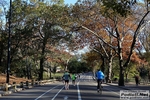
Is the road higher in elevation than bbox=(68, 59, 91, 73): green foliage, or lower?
lower

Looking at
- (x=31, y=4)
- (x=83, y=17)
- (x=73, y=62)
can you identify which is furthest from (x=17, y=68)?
(x=73, y=62)

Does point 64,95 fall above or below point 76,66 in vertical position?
below

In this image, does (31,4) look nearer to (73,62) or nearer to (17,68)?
(17,68)

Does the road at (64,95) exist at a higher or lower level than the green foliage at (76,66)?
lower

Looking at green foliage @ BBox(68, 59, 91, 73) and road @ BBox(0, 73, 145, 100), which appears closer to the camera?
road @ BBox(0, 73, 145, 100)

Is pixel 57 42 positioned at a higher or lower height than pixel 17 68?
higher

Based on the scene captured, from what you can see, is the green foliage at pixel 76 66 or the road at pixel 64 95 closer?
the road at pixel 64 95

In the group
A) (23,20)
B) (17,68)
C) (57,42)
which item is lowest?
(17,68)

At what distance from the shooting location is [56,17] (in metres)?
43.2

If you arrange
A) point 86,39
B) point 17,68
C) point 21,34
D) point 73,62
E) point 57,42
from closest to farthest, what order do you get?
point 21,34
point 57,42
point 86,39
point 17,68
point 73,62

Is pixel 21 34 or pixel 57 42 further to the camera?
pixel 57 42

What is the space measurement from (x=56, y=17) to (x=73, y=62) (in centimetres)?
10394

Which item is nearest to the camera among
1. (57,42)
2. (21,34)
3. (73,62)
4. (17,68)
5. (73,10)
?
Answer: (73,10)

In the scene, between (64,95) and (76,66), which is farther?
(76,66)
